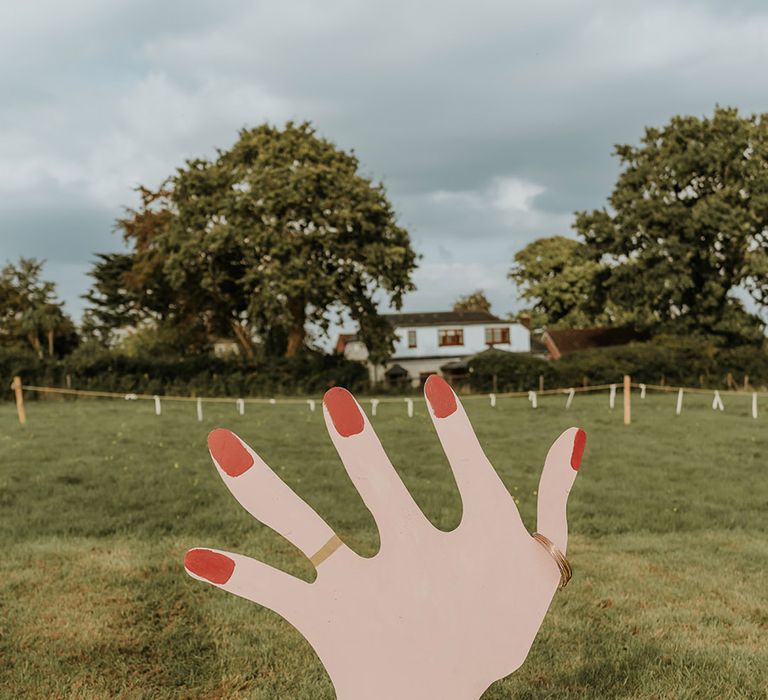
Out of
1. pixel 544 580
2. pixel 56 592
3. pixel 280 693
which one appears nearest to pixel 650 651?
pixel 280 693

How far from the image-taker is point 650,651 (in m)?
4.54

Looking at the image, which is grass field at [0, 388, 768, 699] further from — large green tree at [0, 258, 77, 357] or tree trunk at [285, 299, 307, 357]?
large green tree at [0, 258, 77, 357]

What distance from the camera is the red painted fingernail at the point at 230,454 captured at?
1.76 m

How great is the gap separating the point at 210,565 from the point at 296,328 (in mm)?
35866

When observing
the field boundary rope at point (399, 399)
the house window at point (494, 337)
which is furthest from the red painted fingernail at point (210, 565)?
the house window at point (494, 337)

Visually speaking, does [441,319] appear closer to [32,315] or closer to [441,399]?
[32,315]

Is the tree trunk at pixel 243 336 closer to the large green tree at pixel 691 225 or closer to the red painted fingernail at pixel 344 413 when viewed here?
the large green tree at pixel 691 225

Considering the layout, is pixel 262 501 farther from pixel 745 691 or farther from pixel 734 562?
pixel 734 562

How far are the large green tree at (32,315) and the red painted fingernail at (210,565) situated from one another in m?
53.9

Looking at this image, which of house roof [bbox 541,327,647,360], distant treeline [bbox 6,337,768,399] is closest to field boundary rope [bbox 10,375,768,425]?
distant treeline [bbox 6,337,768,399]

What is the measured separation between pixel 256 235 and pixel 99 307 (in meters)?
25.9

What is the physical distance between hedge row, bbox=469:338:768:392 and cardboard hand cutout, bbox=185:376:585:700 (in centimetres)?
3326

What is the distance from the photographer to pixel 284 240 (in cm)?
3325

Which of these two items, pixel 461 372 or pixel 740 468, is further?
pixel 461 372
